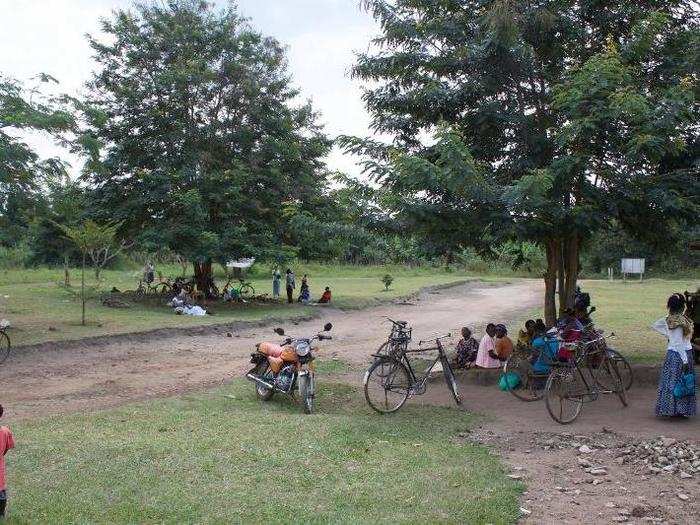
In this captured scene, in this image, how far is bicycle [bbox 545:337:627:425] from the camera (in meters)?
7.87

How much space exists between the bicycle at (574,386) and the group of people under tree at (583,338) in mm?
179

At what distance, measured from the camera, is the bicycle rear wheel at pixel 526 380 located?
29.2ft

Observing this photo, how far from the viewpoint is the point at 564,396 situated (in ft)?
25.8

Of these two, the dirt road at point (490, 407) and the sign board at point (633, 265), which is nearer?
the dirt road at point (490, 407)

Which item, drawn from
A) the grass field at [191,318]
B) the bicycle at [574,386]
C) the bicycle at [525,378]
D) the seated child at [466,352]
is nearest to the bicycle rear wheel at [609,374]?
the bicycle at [574,386]

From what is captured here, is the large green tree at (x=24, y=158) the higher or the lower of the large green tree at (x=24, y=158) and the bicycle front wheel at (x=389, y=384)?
the higher

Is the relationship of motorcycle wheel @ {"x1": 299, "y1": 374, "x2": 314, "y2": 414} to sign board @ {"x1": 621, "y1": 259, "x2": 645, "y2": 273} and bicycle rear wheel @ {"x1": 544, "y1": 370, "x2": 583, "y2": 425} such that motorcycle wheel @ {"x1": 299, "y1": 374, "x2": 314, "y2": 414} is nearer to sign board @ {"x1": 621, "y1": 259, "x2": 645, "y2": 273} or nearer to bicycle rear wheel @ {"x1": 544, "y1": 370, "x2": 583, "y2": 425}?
bicycle rear wheel @ {"x1": 544, "y1": 370, "x2": 583, "y2": 425}

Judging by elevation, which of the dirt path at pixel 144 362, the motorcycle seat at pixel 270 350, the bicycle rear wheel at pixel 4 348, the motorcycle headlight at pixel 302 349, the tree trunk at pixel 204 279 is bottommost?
the dirt path at pixel 144 362

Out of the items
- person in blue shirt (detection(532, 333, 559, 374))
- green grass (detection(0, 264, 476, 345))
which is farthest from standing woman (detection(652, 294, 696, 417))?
green grass (detection(0, 264, 476, 345))

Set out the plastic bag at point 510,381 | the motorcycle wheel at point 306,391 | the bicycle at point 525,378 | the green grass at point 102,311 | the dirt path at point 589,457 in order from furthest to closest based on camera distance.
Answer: the green grass at point 102,311 → the plastic bag at point 510,381 → the bicycle at point 525,378 → the motorcycle wheel at point 306,391 → the dirt path at point 589,457

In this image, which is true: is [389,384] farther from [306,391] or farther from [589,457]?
[589,457]

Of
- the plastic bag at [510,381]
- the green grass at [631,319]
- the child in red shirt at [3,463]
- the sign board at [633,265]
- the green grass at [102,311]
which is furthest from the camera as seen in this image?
the sign board at [633,265]

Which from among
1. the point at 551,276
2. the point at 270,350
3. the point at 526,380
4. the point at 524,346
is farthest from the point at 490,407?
the point at 551,276

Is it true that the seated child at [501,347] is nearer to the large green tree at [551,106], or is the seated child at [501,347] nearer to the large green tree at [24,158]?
the large green tree at [551,106]
